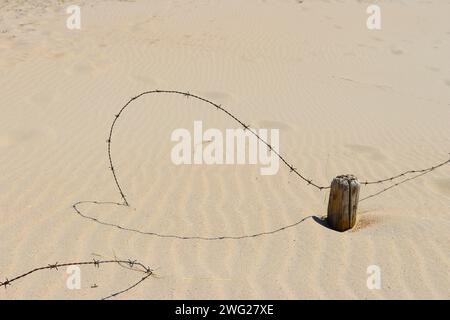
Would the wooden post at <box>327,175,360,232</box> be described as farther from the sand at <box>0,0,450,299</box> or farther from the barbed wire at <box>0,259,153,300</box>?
the barbed wire at <box>0,259,153,300</box>

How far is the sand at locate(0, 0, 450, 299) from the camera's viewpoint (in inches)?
132

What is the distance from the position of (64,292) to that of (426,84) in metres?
8.73

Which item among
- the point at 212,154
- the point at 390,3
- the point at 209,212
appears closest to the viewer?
the point at 209,212

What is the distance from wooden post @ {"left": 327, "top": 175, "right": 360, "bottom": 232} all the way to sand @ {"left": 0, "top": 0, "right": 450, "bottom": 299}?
100 millimetres

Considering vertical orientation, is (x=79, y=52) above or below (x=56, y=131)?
above

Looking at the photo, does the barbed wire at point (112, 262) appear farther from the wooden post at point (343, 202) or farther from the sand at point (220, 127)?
the wooden post at point (343, 202)

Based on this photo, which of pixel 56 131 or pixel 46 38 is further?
pixel 46 38

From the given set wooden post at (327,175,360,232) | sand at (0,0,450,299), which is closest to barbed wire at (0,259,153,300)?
sand at (0,0,450,299)

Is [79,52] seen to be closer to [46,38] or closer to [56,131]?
[46,38]

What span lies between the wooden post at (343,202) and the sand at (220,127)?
3.9 inches

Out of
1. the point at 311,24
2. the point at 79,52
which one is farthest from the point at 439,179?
the point at 311,24

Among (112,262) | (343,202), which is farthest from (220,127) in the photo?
(112,262)

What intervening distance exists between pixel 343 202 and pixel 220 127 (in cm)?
324

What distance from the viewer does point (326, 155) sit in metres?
6.01
